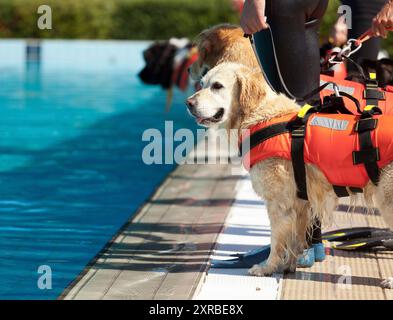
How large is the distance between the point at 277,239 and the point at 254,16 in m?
1.13

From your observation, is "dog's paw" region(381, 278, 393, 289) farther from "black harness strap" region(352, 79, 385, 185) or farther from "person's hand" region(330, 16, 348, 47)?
"person's hand" region(330, 16, 348, 47)

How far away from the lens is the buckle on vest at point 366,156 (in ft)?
12.6

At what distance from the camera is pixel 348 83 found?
478 centimetres

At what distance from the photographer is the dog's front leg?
4.16 metres

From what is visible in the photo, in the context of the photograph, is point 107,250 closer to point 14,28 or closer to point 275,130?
point 275,130

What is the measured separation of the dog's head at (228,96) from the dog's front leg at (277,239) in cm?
52

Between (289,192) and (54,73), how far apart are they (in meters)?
15.1

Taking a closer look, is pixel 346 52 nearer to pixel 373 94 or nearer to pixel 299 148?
pixel 373 94

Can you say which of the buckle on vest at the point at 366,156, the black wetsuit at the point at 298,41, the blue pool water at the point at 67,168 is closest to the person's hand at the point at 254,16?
the black wetsuit at the point at 298,41

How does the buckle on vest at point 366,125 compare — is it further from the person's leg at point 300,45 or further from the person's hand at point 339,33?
the person's hand at point 339,33

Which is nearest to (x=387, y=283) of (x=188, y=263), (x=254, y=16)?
(x=188, y=263)

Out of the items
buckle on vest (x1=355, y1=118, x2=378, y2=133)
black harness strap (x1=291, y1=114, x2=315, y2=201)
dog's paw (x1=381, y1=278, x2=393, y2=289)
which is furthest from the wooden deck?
buckle on vest (x1=355, y1=118, x2=378, y2=133)

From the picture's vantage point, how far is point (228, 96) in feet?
13.9

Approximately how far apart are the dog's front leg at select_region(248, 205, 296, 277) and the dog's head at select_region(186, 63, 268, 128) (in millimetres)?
523
